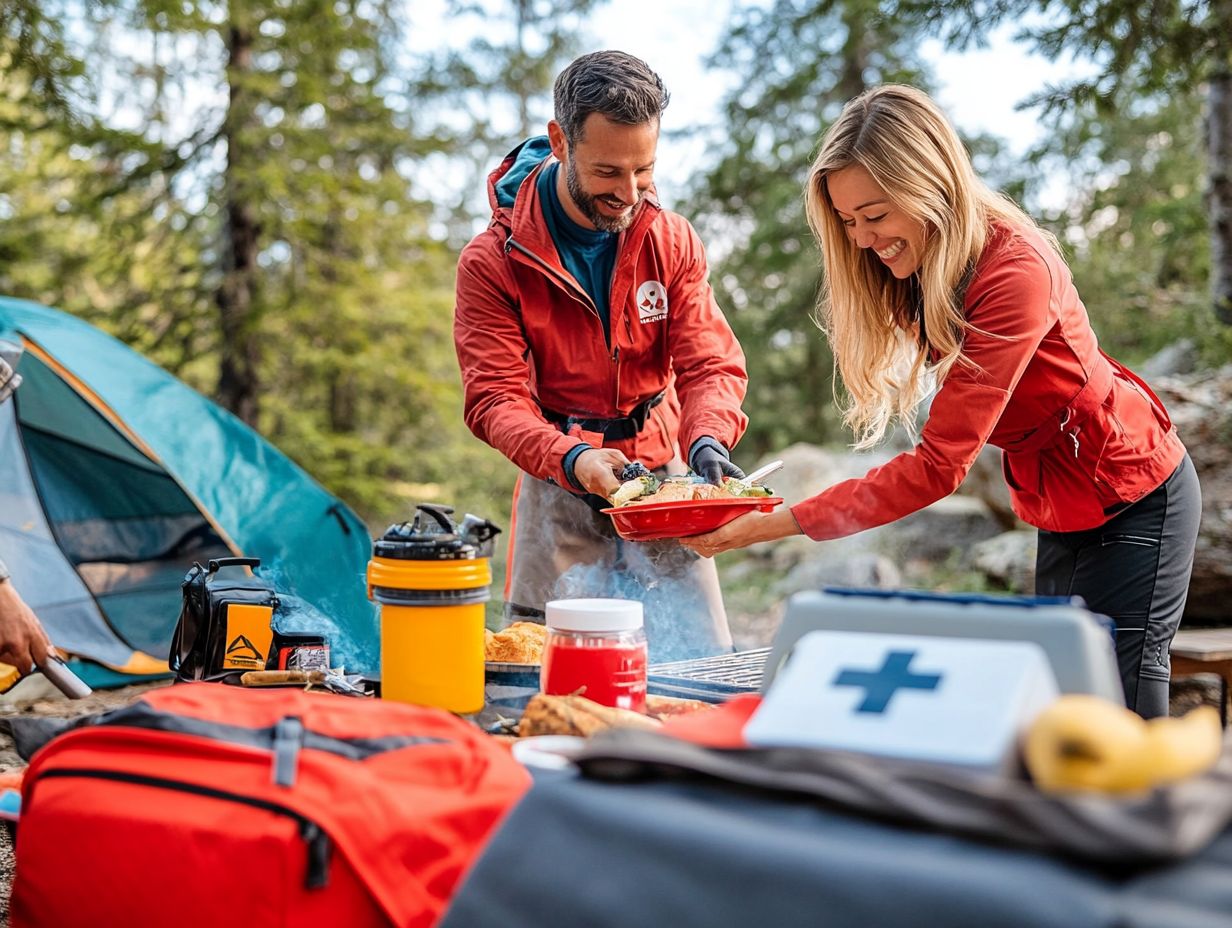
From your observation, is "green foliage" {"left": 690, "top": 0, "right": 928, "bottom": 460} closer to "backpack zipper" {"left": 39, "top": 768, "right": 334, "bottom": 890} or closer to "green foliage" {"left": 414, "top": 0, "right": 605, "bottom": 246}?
"green foliage" {"left": 414, "top": 0, "right": 605, "bottom": 246}

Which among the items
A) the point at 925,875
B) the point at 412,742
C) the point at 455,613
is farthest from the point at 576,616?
the point at 925,875

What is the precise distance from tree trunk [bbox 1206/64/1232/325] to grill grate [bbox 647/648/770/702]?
16.0ft

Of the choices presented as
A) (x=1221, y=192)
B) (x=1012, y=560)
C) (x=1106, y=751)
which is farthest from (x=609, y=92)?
(x=1221, y=192)

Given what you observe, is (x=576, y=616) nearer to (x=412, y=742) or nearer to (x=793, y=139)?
(x=412, y=742)

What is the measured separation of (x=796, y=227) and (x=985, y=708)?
9.32 m

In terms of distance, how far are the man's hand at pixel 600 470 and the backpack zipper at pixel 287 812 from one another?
1.36 meters

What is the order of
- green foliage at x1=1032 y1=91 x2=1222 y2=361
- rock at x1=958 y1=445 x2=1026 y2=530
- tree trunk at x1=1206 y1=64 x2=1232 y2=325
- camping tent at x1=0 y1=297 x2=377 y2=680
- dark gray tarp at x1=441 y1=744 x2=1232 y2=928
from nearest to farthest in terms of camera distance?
dark gray tarp at x1=441 y1=744 x2=1232 y2=928
camping tent at x1=0 y1=297 x2=377 y2=680
tree trunk at x1=1206 y1=64 x2=1232 y2=325
rock at x1=958 y1=445 x2=1026 y2=530
green foliage at x1=1032 y1=91 x2=1222 y2=361

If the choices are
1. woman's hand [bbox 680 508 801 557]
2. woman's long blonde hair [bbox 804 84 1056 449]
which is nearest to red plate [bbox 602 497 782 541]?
woman's hand [bbox 680 508 801 557]

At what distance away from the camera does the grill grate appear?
1980 mm

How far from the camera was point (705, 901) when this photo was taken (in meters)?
0.95

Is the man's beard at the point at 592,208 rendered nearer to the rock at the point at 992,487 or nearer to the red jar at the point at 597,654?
the red jar at the point at 597,654

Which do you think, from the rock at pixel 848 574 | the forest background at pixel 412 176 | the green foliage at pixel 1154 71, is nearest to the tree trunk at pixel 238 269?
the forest background at pixel 412 176

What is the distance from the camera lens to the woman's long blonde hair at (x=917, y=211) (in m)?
2.26

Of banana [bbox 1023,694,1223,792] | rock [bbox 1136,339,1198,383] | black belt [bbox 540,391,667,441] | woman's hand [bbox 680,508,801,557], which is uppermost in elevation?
rock [bbox 1136,339,1198,383]
